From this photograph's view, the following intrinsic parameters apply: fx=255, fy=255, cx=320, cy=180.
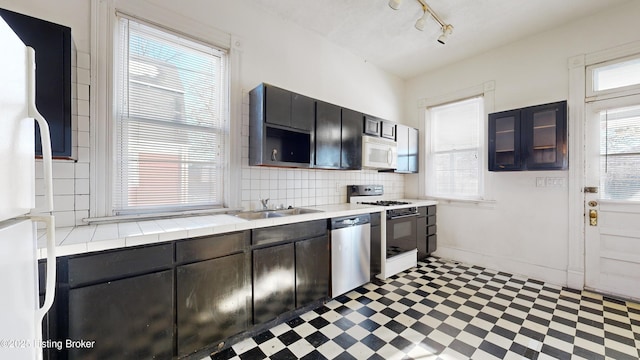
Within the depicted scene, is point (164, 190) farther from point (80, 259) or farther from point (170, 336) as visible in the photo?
point (170, 336)

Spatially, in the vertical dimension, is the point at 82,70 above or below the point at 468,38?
below

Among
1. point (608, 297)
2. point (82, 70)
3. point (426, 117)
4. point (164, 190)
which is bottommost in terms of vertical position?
point (608, 297)

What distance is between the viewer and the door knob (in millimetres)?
2762

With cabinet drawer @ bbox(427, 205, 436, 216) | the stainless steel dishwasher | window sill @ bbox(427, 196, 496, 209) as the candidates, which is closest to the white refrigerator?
the stainless steel dishwasher

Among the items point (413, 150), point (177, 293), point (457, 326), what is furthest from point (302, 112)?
point (457, 326)

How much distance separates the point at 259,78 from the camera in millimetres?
2688

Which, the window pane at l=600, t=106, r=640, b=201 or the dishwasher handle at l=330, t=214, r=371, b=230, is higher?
the window pane at l=600, t=106, r=640, b=201

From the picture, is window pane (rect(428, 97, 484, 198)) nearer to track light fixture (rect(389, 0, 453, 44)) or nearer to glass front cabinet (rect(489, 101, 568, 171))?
glass front cabinet (rect(489, 101, 568, 171))

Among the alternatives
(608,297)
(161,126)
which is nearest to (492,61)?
(608,297)

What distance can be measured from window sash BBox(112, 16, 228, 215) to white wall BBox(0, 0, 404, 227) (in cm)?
17

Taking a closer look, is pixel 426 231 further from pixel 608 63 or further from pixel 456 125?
pixel 608 63

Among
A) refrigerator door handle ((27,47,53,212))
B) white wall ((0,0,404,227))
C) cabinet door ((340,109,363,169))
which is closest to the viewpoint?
refrigerator door handle ((27,47,53,212))

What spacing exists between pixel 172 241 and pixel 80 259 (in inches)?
16.5

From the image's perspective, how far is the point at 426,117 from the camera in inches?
165
